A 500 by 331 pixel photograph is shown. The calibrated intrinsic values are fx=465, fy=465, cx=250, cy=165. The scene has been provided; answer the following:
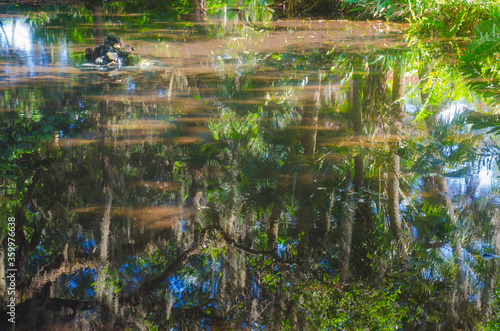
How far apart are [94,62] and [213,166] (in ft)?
14.3

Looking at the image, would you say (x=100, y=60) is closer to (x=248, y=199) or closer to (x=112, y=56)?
(x=112, y=56)

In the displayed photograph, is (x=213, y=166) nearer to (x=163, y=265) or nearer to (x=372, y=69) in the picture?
(x=163, y=265)

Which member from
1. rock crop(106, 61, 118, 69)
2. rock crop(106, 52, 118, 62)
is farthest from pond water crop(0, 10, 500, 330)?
rock crop(106, 52, 118, 62)

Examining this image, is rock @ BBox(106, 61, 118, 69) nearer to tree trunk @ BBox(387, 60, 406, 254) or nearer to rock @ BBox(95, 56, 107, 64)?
rock @ BBox(95, 56, 107, 64)

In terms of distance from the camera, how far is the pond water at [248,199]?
92.7 inches

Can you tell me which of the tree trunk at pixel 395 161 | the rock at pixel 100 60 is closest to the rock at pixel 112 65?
the rock at pixel 100 60

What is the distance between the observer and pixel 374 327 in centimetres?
221

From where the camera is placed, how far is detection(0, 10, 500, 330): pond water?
2.36m

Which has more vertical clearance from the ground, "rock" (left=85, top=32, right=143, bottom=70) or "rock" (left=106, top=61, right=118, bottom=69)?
"rock" (left=85, top=32, right=143, bottom=70)

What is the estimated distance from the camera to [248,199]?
10.9 feet

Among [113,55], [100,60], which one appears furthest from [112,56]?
[100,60]

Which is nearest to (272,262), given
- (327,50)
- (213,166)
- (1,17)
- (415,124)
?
(213,166)

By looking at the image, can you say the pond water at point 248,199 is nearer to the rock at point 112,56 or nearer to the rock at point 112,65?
the rock at point 112,65

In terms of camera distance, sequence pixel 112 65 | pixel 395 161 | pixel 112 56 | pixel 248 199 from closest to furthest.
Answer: pixel 248 199
pixel 395 161
pixel 112 65
pixel 112 56
